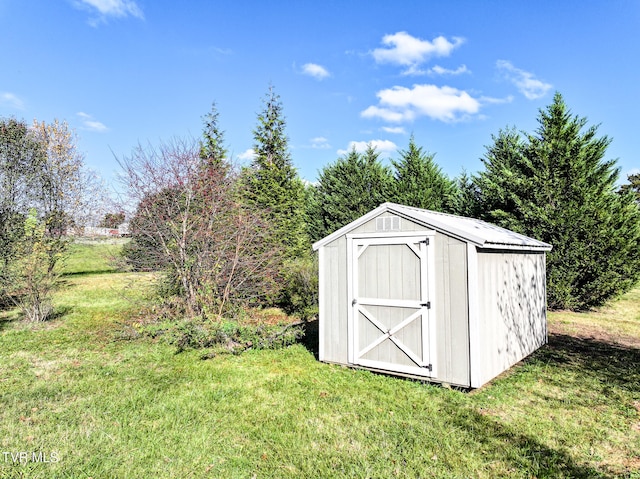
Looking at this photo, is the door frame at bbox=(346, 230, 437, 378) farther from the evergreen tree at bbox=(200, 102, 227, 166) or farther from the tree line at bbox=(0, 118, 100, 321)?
the evergreen tree at bbox=(200, 102, 227, 166)

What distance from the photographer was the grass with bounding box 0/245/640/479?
3.05m

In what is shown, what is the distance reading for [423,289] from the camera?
4.93 m

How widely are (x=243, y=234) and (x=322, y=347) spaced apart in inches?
160

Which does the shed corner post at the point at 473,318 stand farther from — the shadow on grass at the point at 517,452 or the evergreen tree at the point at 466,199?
the evergreen tree at the point at 466,199

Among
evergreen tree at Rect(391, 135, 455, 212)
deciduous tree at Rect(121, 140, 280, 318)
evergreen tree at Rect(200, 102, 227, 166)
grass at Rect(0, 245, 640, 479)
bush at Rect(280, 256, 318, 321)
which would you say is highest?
evergreen tree at Rect(200, 102, 227, 166)

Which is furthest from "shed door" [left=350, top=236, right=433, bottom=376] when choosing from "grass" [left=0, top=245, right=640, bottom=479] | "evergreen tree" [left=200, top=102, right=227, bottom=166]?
"evergreen tree" [left=200, top=102, right=227, bottom=166]

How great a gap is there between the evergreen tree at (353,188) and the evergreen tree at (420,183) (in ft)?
2.37

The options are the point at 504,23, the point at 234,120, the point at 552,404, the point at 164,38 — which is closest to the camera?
the point at 552,404

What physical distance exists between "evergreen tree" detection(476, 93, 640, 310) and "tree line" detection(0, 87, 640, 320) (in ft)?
0.09

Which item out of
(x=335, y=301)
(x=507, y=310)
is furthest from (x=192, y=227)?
(x=507, y=310)

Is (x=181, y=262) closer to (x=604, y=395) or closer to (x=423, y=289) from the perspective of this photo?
(x=423, y=289)

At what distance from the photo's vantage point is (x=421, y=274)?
16.3 feet

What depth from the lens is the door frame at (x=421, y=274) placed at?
15.9 ft

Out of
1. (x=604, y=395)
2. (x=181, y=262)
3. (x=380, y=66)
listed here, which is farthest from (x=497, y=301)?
(x=380, y=66)
